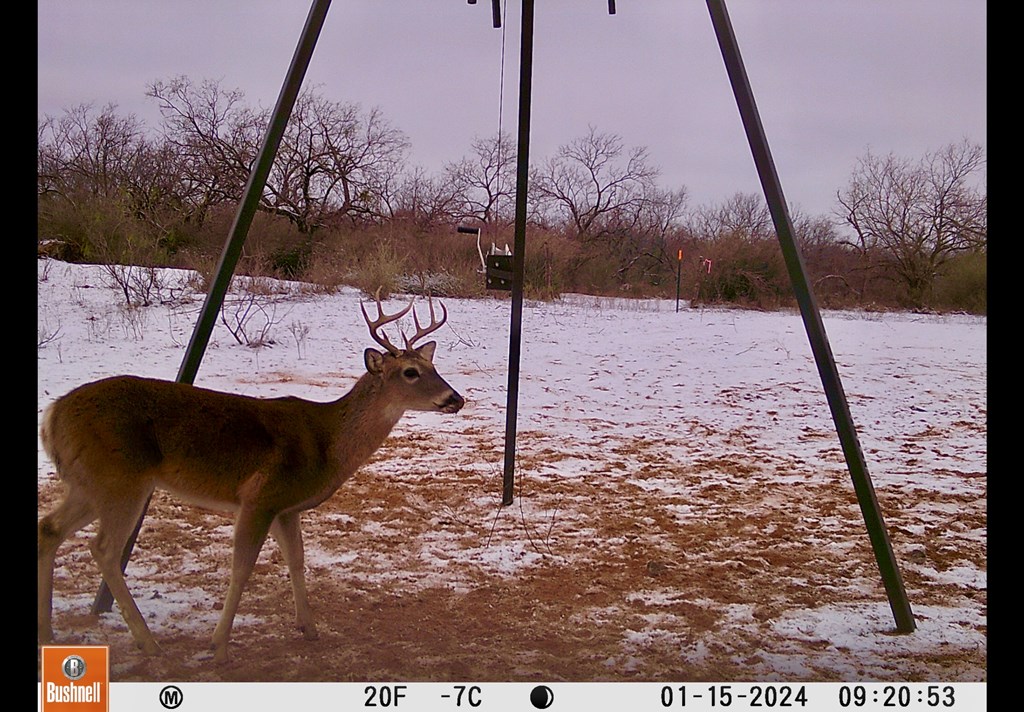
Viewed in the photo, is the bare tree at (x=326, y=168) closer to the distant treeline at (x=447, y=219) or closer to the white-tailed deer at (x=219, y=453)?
the distant treeline at (x=447, y=219)

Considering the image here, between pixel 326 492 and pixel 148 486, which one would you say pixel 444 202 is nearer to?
pixel 326 492

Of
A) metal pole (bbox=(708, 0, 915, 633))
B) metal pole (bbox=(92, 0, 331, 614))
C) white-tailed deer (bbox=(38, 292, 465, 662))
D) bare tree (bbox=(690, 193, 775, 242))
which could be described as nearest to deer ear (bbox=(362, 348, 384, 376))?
white-tailed deer (bbox=(38, 292, 465, 662))

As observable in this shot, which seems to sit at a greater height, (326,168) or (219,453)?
(326,168)

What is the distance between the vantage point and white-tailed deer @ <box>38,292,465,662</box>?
47.3 inches

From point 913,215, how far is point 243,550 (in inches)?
79.5

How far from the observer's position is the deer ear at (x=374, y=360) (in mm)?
1483

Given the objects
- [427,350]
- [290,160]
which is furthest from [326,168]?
[427,350]

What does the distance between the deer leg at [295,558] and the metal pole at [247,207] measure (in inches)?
9.9

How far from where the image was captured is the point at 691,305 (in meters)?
2.55

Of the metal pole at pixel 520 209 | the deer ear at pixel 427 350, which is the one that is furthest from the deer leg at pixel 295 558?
the metal pole at pixel 520 209

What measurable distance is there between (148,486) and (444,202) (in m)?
1.20

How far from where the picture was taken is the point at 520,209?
212 cm

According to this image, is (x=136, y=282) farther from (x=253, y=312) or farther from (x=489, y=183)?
(x=489, y=183)
